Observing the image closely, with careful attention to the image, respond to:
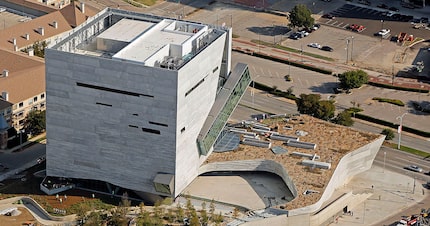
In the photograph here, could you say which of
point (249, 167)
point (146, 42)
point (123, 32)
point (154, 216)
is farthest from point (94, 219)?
point (123, 32)

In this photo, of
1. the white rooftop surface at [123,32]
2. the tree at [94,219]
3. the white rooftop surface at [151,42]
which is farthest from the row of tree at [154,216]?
the white rooftop surface at [123,32]

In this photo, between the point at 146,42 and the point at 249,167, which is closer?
the point at 146,42

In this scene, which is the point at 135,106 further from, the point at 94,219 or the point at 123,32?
the point at 123,32

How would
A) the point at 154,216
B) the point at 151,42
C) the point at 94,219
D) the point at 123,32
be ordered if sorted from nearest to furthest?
1. the point at 94,219
2. the point at 154,216
3. the point at 151,42
4. the point at 123,32

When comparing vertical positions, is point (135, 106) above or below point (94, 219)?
above

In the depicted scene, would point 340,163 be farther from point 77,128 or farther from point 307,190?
point 77,128

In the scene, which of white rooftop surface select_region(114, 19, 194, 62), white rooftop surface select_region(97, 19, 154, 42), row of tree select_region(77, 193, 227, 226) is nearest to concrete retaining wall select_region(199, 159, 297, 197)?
row of tree select_region(77, 193, 227, 226)

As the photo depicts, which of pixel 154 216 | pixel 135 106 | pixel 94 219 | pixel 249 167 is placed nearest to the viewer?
pixel 94 219

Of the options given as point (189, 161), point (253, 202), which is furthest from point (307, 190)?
point (189, 161)

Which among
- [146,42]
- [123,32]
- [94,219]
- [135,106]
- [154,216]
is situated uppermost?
[146,42]
